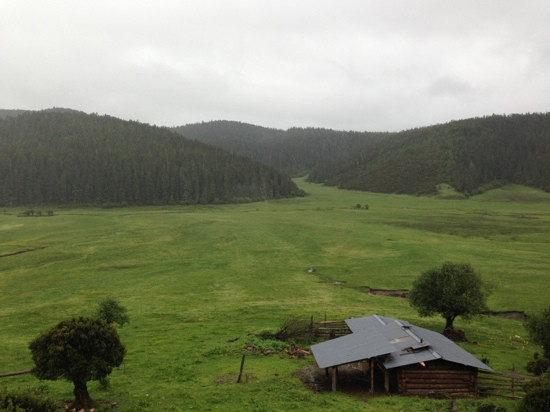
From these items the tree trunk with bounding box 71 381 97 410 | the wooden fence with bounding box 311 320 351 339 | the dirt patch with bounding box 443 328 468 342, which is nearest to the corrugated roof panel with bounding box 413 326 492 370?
the dirt patch with bounding box 443 328 468 342

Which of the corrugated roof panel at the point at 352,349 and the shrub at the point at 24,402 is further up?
the shrub at the point at 24,402

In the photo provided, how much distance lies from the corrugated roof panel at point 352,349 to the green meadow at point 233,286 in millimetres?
2390

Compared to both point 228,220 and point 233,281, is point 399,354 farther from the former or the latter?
point 228,220

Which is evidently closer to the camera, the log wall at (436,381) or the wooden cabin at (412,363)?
the wooden cabin at (412,363)

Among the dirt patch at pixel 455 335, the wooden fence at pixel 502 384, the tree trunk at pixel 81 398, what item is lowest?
the dirt patch at pixel 455 335

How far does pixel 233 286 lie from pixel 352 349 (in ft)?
129

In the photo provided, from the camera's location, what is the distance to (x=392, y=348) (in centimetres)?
2942

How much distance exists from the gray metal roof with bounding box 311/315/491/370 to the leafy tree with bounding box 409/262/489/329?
353 inches

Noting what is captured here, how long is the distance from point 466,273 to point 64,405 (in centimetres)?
3972

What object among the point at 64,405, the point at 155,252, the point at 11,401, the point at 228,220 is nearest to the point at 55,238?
the point at 155,252

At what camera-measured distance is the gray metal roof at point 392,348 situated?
29078mm

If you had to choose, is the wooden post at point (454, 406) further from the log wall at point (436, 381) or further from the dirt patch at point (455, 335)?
the dirt patch at point (455, 335)

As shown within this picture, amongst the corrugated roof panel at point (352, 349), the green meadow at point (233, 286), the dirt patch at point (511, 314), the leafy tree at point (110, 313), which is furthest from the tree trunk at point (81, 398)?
the dirt patch at point (511, 314)

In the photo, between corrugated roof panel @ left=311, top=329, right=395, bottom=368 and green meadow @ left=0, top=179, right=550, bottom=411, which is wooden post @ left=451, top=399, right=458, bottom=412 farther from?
corrugated roof panel @ left=311, top=329, right=395, bottom=368
